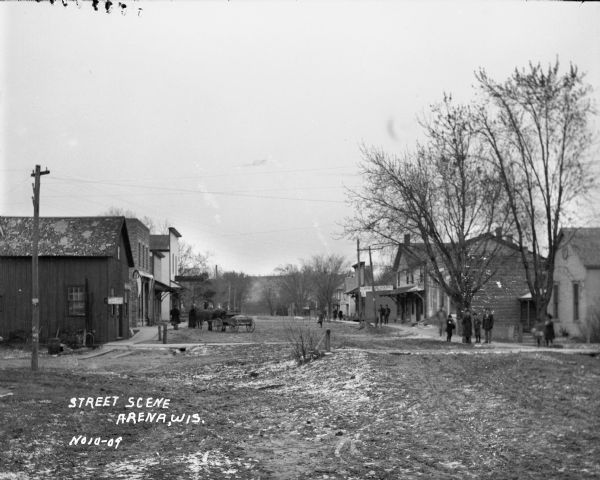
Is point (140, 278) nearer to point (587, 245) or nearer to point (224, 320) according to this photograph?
point (224, 320)

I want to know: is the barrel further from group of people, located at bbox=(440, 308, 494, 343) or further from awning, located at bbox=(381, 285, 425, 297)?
awning, located at bbox=(381, 285, 425, 297)

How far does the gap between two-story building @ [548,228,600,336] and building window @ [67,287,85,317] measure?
21.9 m

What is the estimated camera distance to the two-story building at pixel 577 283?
127ft

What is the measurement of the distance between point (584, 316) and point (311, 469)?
32.6 metres

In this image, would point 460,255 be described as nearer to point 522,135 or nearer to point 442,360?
point 522,135

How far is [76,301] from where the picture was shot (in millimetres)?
36250

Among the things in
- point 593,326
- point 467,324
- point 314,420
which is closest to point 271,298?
point 593,326

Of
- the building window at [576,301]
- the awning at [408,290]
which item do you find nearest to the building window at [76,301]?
the building window at [576,301]

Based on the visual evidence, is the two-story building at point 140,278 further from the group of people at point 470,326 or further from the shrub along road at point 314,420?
the shrub along road at point 314,420

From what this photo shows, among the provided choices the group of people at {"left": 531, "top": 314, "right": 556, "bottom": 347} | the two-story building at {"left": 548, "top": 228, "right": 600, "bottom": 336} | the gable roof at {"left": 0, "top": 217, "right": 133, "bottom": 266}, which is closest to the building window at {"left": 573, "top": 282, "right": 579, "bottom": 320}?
the two-story building at {"left": 548, "top": 228, "right": 600, "bottom": 336}

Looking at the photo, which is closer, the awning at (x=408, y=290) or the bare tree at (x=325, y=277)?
the awning at (x=408, y=290)

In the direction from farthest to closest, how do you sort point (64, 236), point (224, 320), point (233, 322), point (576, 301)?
point (224, 320), point (233, 322), point (576, 301), point (64, 236)

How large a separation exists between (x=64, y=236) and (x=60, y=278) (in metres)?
2.13

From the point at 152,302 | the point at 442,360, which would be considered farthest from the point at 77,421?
the point at 152,302
